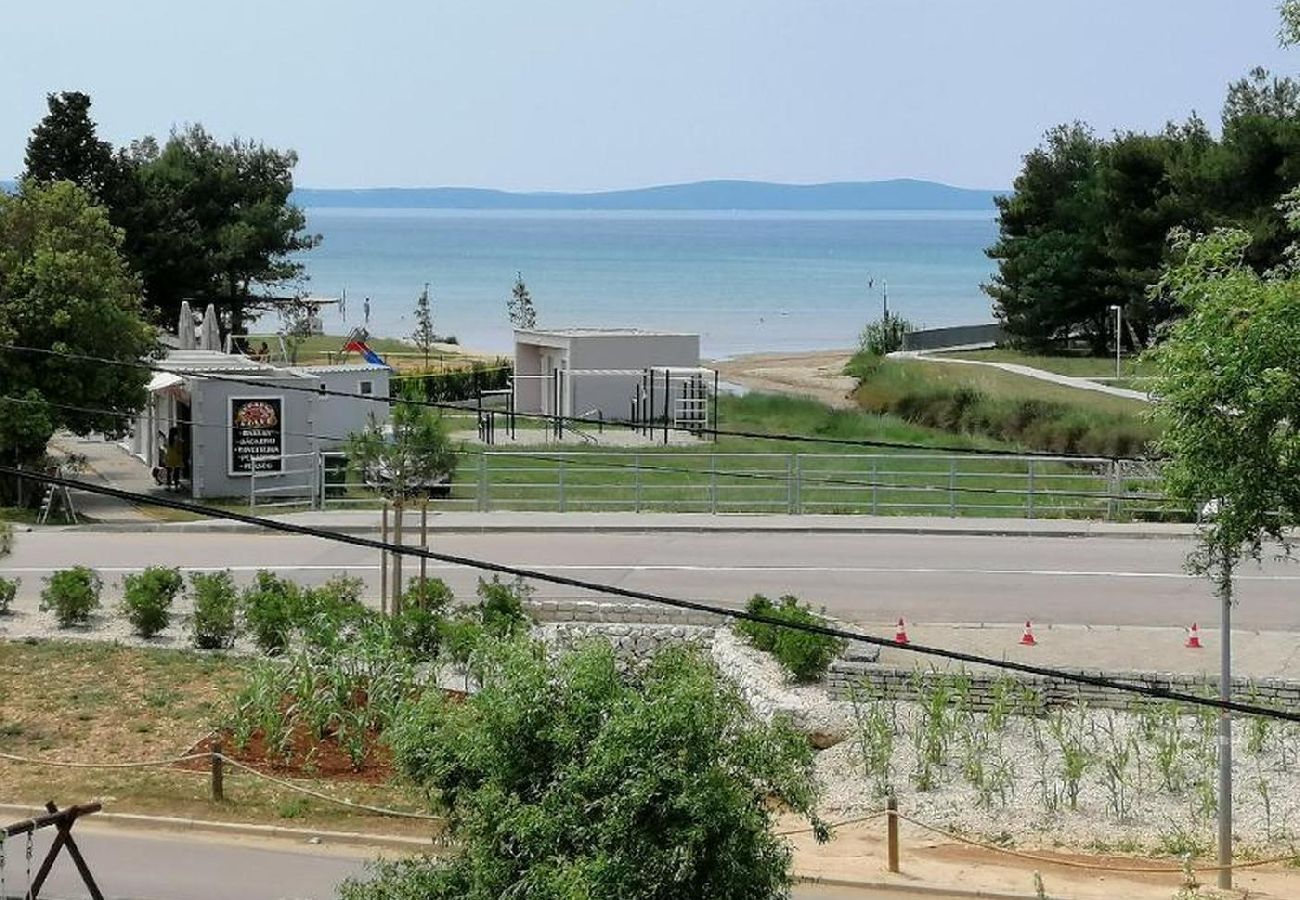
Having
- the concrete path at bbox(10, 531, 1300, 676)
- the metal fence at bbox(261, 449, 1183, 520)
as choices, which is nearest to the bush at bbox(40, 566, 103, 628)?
the concrete path at bbox(10, 531, 1300, 676)

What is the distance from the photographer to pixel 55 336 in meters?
33.1

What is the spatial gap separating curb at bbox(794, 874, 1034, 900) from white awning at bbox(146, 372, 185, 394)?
22501mm

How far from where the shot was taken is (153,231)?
2393 inches

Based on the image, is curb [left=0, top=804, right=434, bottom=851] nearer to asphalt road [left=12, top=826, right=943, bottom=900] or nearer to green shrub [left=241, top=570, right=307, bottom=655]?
asphalt road [left=12, top=826, right=943, bottom=900]

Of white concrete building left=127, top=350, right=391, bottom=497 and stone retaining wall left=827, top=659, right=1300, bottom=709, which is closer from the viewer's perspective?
stone retaining wall left=827, top=659, right=1300, bottom=709

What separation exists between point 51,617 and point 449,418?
1026 inches

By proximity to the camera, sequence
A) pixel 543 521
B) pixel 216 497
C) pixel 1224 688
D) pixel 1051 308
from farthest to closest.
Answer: pixel 1051 308 < pixel 216 497 < pixel 543 521 < pixel 1224 688

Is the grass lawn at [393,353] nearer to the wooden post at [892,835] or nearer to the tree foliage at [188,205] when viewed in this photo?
the tree foliage at [188,205]

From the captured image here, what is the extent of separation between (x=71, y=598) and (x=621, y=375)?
26231 mm

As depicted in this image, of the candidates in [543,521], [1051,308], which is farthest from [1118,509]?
[1051,308]

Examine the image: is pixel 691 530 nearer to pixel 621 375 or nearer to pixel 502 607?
pixel 502 607

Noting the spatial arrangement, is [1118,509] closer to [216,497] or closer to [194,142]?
[216,497]

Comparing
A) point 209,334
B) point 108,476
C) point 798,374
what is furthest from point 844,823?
point 798,374

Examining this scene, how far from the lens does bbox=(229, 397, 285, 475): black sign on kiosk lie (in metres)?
34.4
